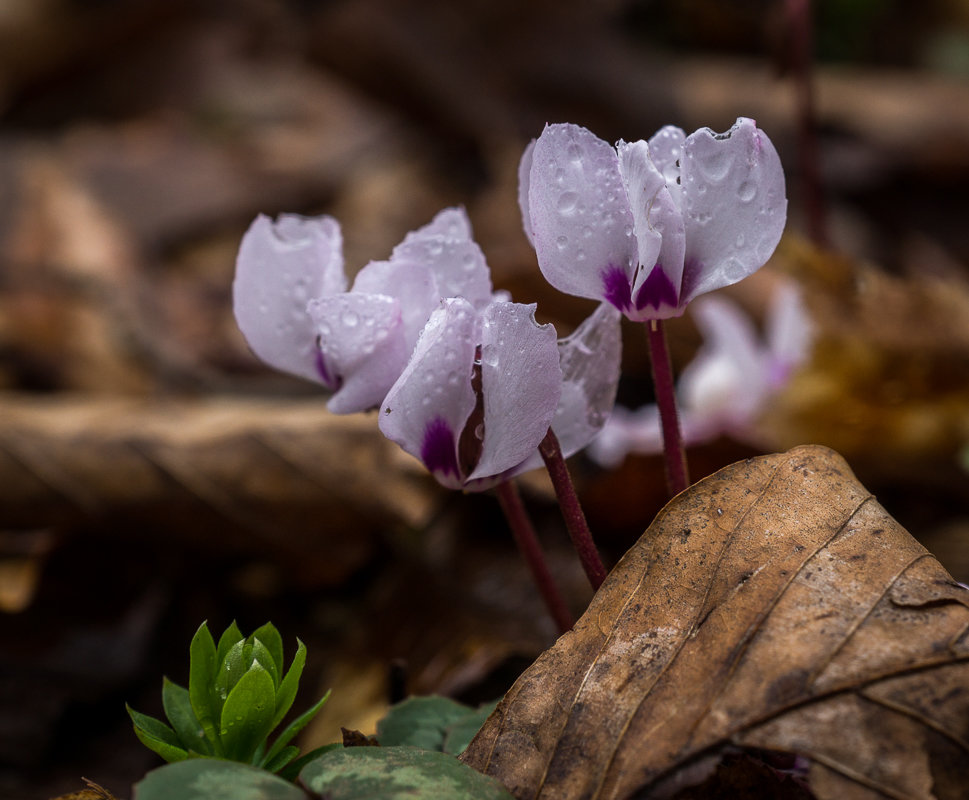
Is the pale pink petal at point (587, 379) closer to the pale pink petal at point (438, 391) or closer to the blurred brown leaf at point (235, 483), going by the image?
the pale pink petal at point (438, 391)

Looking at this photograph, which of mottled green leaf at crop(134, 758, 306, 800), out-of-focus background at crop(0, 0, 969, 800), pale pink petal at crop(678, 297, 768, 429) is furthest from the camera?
pale pink petal at crop(678, 297, 768, 429)

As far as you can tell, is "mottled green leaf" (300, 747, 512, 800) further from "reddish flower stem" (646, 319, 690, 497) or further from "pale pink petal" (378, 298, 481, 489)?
"reddish flower stem" (646, 319, 690, 497)

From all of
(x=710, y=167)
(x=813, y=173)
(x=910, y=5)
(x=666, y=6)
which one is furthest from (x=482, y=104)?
(x=710, y=167)

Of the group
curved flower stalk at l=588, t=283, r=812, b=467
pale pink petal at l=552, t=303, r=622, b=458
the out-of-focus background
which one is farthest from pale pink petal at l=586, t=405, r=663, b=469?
pale pink petal at l=552, t=303, r=622, b=458

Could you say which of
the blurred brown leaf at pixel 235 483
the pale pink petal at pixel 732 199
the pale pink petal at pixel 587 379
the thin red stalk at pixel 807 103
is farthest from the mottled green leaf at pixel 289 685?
the thin red stalk at pixel 807 103

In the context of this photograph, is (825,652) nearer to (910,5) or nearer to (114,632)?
(114,632)
